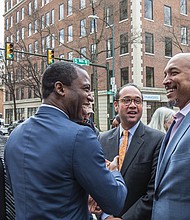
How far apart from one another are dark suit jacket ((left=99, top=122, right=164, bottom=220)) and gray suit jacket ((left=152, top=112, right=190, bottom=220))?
51 cm

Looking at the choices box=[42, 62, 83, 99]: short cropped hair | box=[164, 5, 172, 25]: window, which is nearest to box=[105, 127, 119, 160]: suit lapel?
box=[42, 62, 83, 99]: short cropped hair

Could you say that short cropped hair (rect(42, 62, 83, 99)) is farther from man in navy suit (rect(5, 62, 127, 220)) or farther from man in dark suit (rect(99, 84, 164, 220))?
man in dark suit (rect(99, 84, 164, 220))

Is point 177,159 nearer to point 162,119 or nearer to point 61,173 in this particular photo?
point 61,173

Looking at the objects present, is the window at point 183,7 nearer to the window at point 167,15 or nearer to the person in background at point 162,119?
the window at point 167,15

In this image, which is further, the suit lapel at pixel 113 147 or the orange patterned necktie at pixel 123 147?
the suit lapel at pixel 113 147

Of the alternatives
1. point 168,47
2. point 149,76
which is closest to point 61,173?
point 149,76

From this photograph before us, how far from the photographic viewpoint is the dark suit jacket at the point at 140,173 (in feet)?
8.45

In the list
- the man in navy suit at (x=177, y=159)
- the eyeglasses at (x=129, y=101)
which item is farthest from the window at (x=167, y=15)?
the man in navy suit at (x=177, y=159)

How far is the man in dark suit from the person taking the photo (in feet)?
8.50

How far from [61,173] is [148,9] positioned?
97.4 ft

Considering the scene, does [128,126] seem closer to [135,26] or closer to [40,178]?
[40,178]

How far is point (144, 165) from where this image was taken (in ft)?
8.87

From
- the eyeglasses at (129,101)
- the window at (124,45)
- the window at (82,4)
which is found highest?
the window at (82,4)

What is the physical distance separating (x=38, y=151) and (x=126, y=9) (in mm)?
28609
